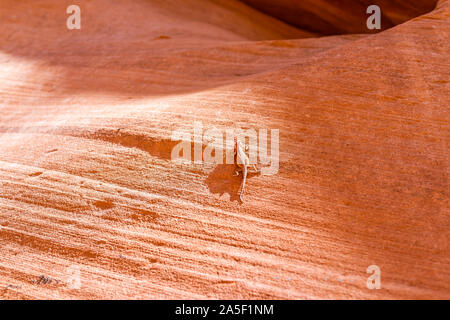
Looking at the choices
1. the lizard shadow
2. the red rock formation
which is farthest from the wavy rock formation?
the red rock formation

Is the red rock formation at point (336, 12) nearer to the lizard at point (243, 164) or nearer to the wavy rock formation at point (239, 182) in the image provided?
the wavy rock formation at point (239, 182)

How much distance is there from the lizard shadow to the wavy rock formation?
1cm

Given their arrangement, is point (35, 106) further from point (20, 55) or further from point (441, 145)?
point (441, 145)

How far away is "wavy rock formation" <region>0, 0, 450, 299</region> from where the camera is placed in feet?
6.01

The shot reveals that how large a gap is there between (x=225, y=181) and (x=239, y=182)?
0.09 m

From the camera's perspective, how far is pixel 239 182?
2264mm

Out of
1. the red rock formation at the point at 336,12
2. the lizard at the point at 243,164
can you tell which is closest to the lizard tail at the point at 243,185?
the lizard at the point at 243,164

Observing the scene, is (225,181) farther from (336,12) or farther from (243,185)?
(336,12)

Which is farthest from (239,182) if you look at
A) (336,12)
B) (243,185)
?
(336,12)

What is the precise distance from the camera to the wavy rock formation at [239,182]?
1.83 metres

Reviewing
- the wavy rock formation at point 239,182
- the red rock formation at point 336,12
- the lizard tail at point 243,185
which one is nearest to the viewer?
the wavy rock formation at point 239,182

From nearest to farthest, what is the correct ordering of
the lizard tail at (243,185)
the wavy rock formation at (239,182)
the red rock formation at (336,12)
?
the wavy rock formation at (239,182)
the lizard tail at (243,185)
the red rock formation at (336,12)

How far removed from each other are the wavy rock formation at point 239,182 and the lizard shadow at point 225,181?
0.01m

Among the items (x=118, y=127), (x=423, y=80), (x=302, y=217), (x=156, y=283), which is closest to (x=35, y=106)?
(x=118, y=127)
